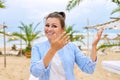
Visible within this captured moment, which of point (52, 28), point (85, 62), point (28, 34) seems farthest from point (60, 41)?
point (28, 34)

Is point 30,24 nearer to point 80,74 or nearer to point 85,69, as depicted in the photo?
point 80,74

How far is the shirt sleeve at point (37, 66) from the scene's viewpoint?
76.7 inches

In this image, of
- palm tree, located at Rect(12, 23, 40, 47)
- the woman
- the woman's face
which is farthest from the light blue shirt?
palm tree, located at Rect(12, 23, 40, 47)

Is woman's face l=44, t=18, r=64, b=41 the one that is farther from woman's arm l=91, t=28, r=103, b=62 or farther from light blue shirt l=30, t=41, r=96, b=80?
woman's arm l=91, t=28, r=103, b=62

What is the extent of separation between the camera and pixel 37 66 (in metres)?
1.95

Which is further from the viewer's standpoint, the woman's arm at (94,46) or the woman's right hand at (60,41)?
the woman's arm at (94,46)

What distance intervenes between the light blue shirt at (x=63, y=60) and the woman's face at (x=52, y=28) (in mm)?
114

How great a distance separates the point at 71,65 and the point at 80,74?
9.01 metres

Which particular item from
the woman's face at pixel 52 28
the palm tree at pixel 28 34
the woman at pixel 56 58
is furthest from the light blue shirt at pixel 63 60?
the palm tree at pixel 28 34

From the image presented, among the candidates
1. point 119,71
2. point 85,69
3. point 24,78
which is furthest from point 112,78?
point 85,69

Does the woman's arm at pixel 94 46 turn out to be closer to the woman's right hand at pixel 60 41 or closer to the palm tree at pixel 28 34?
the woman's right hand at pixel 60 41

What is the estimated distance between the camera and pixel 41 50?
210 cm

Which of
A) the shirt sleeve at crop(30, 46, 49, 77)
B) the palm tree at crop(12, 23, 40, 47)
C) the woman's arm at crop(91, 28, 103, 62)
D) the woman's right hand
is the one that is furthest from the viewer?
the palm tree at crop(12, 23, 40, 47)

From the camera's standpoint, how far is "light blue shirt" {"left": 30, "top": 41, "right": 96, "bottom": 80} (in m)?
1.98
